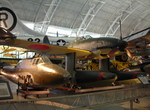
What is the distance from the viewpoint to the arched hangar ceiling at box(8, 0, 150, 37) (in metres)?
22.7

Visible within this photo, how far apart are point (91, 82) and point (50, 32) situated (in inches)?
862

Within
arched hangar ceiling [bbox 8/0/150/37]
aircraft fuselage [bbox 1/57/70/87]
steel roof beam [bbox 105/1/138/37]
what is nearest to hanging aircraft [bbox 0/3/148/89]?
aircraft fuselage [bbox 1/57/70/87]

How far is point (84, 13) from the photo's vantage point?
26109 mm

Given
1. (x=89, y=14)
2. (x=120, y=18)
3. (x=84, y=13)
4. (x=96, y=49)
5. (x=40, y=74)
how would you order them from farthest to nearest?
(x=120, y=18)
(x=84, y=13)
(x=89, y=14)
(x=96, y=49)
(x=40, y=74)

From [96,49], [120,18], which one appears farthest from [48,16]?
[96,49]

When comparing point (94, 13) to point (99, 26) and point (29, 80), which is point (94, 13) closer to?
point (99, 26)

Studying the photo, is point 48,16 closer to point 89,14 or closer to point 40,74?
point 89,14

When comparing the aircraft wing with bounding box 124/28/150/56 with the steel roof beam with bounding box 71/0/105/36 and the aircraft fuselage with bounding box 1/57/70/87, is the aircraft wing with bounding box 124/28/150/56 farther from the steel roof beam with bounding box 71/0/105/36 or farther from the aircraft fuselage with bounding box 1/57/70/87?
the steel roof beam with bounding box 71/0/105/36

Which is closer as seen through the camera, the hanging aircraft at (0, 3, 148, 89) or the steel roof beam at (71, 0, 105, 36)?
the hanging aircraft at (0, 3, 148, 89)

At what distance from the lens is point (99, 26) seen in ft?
98.7

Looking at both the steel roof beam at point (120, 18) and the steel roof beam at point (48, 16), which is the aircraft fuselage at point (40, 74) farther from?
the steel roof beam at point (120, 18)

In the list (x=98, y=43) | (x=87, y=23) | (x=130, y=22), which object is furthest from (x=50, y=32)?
(x=98, y=43)

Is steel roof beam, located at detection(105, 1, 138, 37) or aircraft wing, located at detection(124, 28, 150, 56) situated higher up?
steel roof beam, located at detection(105, 1, 138, 37)

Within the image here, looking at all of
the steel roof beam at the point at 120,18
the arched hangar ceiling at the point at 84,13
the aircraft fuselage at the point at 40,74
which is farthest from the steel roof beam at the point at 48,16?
the aircraft fuselage at the point at 40,74
